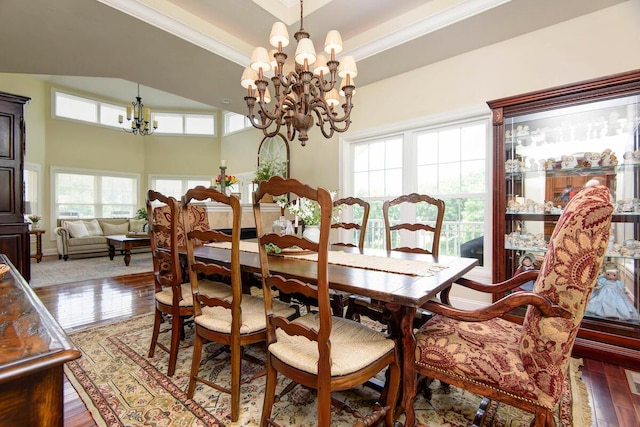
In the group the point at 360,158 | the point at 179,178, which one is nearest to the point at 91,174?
the point at 179,178

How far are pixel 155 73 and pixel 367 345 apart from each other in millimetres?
3648

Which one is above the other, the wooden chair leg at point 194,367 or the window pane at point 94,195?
the window pane at point 94,195

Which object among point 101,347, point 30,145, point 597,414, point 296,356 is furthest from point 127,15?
point 30,145

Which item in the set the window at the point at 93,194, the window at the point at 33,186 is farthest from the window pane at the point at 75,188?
the window at the point at 33,186

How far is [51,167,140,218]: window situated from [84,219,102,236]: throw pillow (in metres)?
0.64

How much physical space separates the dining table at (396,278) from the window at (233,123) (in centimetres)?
661

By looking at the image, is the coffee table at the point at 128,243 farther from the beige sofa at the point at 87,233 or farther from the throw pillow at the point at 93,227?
the throw pillow at the point at 93,227

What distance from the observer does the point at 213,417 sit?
1567 mm

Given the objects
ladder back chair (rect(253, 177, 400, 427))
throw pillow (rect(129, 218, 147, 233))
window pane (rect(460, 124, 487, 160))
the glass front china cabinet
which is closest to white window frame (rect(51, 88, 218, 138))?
throw pillow (rect(129, 218, 147, 233))

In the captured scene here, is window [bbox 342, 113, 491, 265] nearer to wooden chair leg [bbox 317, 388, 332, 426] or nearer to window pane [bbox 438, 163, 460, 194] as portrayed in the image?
window pane [bbox 438, 163, 460, 194]

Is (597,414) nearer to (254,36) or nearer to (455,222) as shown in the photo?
(455,222)

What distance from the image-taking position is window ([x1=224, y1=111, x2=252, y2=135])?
8.03m

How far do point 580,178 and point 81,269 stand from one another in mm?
7011

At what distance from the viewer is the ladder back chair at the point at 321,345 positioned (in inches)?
45.7
